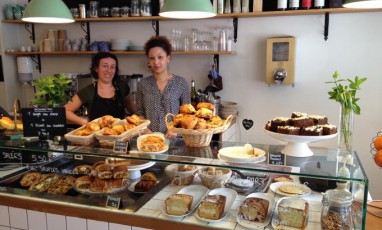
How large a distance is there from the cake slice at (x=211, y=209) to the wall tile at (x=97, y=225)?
1.48ft

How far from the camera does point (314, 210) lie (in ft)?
4.91

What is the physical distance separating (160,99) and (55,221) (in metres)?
1.44

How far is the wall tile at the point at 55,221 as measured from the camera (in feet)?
5.46

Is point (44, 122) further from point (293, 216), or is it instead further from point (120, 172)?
point (293, 216)

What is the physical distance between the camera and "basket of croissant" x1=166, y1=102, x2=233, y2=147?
61.8 inches

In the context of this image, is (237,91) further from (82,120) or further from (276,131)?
(276,131)

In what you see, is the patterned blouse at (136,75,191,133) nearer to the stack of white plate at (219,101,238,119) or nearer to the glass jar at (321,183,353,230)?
the stack of white plate at (219,101,238,119)

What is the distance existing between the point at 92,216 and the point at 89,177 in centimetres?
29

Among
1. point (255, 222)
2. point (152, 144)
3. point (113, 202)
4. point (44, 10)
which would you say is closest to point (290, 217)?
point (255, 222)

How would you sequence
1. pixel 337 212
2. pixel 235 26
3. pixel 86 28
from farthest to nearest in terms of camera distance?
pixel 86 28 < pixel 235 26 < pixel 337 212

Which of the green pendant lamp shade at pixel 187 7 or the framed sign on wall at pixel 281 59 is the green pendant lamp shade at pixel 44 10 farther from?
the framed sign on wall at pixel 281 59

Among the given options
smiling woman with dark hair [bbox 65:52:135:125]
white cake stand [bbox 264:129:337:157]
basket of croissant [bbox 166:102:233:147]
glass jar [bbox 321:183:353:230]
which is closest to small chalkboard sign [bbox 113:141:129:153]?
basket of croissant [bbox 166:102:233:147]

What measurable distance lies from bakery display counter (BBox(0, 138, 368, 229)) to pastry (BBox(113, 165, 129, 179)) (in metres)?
0.04

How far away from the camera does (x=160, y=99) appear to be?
290cm
